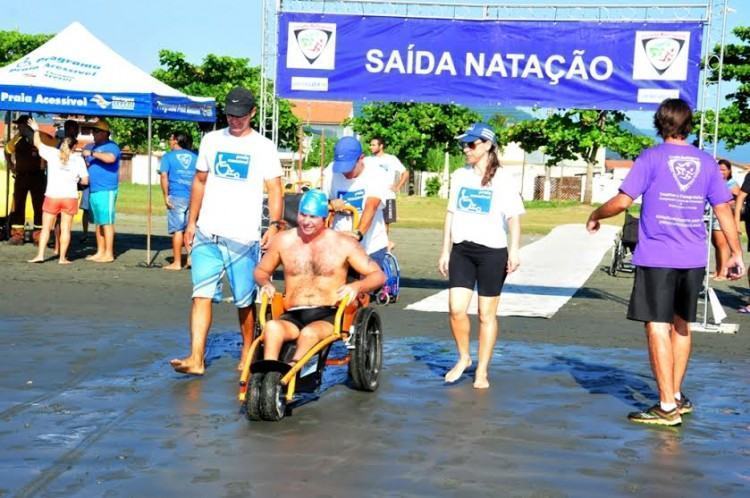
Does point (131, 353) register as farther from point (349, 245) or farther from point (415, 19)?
point (415, 19)

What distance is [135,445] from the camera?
6062 millimetres

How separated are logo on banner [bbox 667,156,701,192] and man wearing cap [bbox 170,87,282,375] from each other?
2.72m

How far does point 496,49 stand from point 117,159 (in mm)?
6158

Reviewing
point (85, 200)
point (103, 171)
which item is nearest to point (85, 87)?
point (103, 171)

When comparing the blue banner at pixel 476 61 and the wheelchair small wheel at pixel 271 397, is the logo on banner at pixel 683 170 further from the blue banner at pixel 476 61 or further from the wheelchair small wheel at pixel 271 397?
the blue banner at pixel 476 61

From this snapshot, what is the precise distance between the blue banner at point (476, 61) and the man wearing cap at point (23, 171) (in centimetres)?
639

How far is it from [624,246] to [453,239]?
8.98 metres

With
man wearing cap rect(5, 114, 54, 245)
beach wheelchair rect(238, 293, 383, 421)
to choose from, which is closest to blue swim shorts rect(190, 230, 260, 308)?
beach wheelchair rect(238, 293, 383, 421)

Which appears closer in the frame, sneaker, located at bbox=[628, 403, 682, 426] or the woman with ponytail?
sneaker, located at bbox=[628, 403, 682, 426]

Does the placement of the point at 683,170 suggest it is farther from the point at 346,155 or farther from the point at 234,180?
the point at 346,155

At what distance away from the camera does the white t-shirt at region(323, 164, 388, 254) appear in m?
9.88

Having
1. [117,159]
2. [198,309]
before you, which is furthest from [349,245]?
[117,159]

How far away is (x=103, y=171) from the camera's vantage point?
16.5m

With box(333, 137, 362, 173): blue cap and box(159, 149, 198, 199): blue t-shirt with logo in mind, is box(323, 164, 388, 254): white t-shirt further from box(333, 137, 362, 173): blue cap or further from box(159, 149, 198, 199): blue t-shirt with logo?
box(159, 149, 198, 199): blue t-shirt with logo
